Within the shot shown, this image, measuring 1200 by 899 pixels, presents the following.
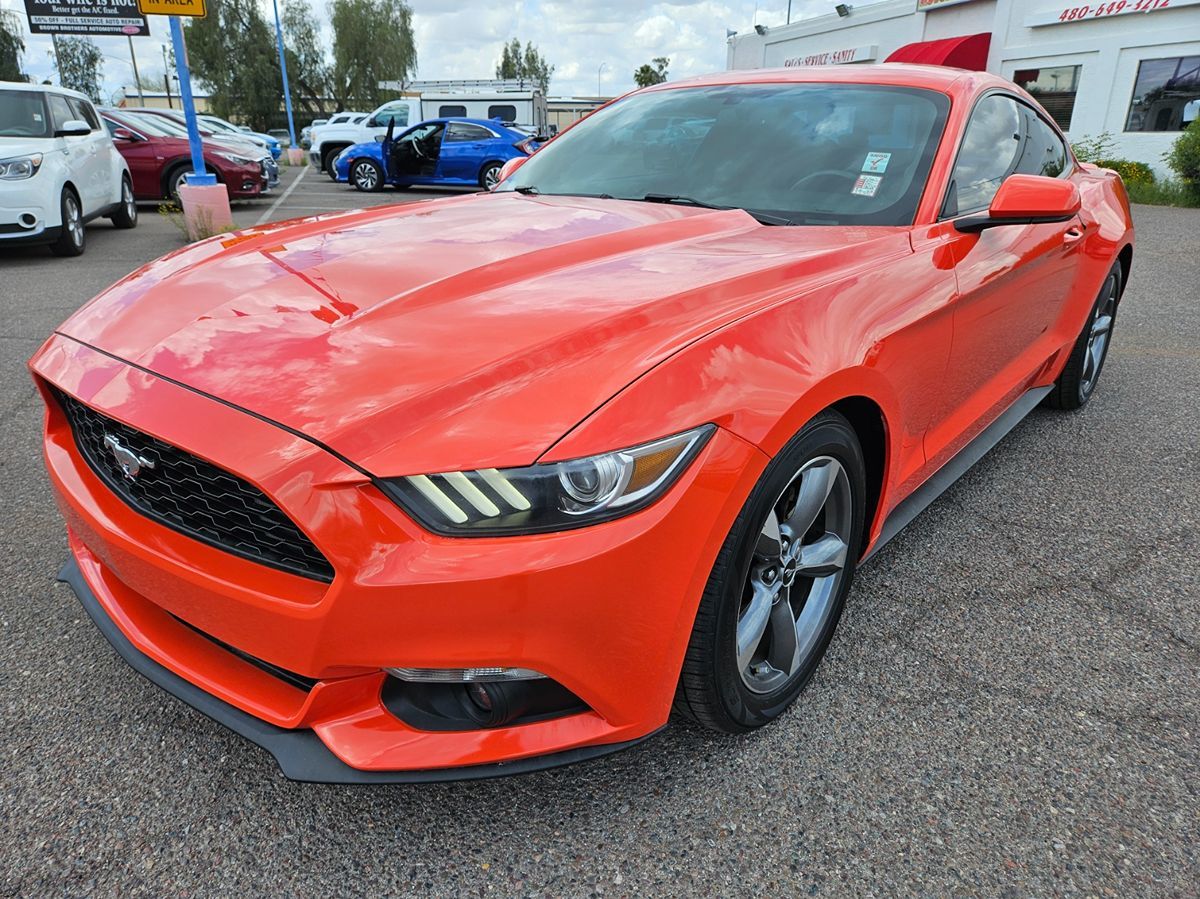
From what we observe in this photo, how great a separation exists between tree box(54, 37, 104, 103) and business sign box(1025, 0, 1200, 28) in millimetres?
61523

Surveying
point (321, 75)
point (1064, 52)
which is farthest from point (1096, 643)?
point (321, 75)

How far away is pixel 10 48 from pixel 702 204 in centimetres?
5657

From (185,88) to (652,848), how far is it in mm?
10043

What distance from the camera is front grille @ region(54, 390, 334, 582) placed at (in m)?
1.43

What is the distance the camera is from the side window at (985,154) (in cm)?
259

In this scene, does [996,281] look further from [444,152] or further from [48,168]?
[444,152]

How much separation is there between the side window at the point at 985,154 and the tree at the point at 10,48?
53807 millimetres

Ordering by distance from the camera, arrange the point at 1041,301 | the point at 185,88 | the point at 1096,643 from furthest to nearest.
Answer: the point at 185,88, the point at 1041,301, the point at 1096,643

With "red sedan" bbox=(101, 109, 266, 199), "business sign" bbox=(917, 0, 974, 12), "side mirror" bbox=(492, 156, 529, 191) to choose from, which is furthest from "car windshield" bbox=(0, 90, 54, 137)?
"business sign" bbox=(917, 0, 974, 12)

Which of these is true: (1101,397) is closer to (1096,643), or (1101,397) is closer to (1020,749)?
(1096,643)

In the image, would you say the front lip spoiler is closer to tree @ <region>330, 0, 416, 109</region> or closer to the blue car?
the blue car

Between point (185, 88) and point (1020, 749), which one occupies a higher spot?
point (185, 88)

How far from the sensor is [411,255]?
2.16 meters

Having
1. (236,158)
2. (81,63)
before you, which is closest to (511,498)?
(236,158)
